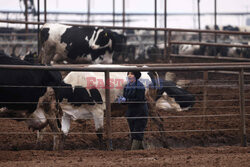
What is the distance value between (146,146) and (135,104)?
772mm

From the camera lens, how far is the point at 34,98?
705 centimetres

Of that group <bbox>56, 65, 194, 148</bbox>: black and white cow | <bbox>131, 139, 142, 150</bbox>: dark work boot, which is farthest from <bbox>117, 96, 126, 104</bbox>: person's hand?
<bbox>131, 139, 142, 150</bbox>: dark work boot

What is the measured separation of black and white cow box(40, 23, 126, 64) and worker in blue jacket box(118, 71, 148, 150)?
5.86 meters

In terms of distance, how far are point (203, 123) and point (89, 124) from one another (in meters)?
2.26

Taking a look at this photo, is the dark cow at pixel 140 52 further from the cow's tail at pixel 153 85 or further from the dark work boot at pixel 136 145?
the dark work boot at pixel 136 145

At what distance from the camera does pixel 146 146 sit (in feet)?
26.4

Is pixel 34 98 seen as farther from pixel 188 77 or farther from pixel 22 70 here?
pixel 188 77

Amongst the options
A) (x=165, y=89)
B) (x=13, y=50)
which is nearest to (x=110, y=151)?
(x=165, y=89)

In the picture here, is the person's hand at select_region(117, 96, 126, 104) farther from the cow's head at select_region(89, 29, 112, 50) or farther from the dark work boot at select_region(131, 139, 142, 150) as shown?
the cow's head at select_region(89, 29, 112, 50)

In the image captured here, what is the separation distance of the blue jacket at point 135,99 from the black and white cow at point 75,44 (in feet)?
19.2

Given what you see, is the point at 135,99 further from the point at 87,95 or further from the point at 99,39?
the point at 99,39

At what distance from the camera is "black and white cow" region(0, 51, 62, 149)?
22.5 ft

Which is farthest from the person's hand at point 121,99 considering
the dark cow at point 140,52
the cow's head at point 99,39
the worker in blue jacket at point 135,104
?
the dark cow at point 140,52

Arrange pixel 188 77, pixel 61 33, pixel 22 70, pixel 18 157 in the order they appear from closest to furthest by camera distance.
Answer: pixel 18 157, pixel 22 70, pixel 61 33, pixel 188 77
